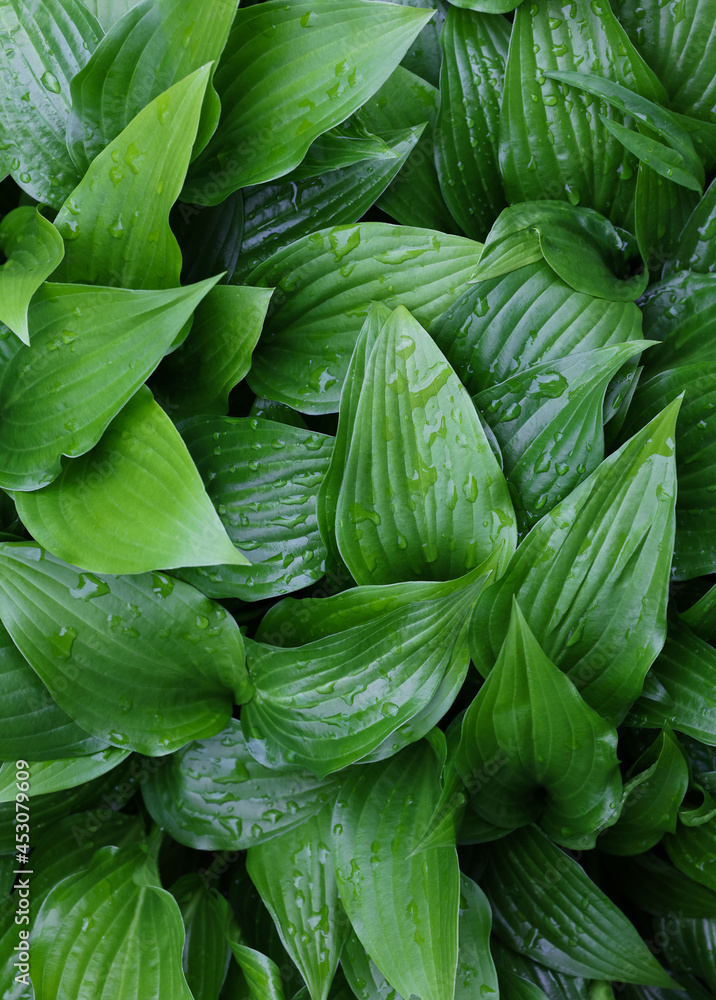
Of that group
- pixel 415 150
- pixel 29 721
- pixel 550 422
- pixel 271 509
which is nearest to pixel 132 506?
pixel 271 509

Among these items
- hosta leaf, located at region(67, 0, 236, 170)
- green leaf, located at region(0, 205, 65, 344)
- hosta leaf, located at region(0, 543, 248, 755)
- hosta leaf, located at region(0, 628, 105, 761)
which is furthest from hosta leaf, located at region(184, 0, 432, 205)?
hosta leaf, located at region(0, 628, 105, 761)

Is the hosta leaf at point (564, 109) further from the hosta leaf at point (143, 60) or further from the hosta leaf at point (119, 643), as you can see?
the hosta leaf at point (119, 643)

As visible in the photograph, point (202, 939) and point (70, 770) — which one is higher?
point (70, 770)

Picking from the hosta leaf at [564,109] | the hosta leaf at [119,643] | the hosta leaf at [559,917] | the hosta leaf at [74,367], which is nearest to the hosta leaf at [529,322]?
the hosta leaf at [564,109]

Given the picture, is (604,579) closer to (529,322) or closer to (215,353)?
(529,322)

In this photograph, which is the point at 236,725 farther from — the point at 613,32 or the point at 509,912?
the point at 613,32

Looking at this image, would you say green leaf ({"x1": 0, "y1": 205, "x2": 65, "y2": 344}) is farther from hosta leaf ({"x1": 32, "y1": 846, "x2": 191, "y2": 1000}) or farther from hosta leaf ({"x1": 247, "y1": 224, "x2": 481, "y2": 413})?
hosta leaf ({"x1": 32, "y1": 846, "x2": 191, "y2": 1000})
